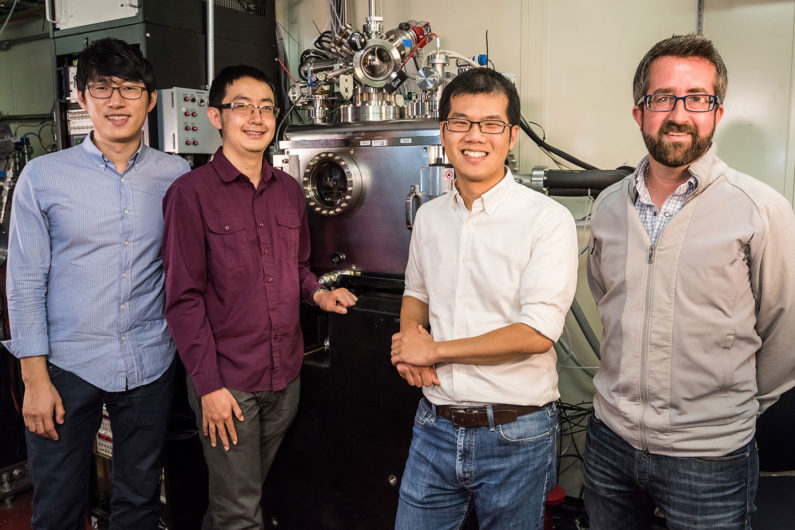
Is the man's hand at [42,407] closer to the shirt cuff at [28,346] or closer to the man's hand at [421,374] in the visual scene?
the shirt cuff at [28,346]

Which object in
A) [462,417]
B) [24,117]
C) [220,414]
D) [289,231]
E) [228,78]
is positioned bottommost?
[220,414]

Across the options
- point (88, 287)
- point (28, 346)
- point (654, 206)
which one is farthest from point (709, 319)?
point (28, 346)

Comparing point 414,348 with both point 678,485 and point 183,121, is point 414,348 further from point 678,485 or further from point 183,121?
point 183,121

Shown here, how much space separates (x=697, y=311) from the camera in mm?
1334

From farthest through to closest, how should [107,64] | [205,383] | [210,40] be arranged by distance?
[210,40] < [107,64] < [205,383]

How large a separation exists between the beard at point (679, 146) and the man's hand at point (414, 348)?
67 centimetres

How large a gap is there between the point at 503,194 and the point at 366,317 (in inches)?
33.0

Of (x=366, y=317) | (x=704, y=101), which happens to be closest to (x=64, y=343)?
(x=366, y=317)

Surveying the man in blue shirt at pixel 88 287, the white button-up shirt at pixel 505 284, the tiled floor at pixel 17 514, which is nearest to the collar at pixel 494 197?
the white button-up shirt at pixel 505 284

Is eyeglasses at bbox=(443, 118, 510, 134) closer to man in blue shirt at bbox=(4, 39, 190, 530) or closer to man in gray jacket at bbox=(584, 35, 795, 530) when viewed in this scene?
man in gray jacket at bbox=(584, 35, 795, 530)

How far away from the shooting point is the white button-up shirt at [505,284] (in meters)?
1.36

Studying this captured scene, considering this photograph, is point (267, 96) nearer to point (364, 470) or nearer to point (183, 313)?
point (183, 313)

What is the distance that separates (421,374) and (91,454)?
1269 millimetres

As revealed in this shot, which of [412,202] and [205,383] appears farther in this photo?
[412,202]
